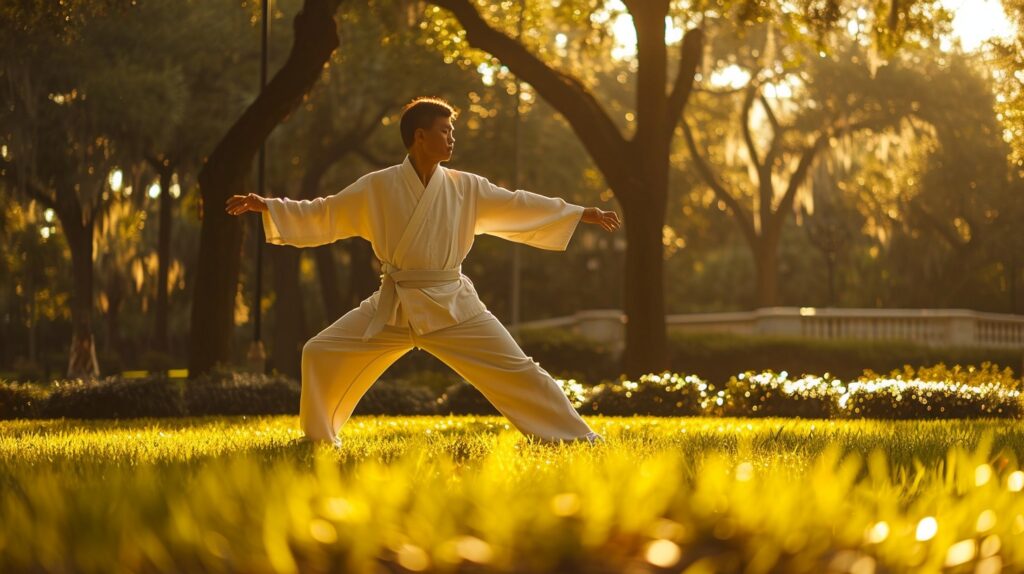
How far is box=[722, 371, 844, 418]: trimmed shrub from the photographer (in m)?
14.7

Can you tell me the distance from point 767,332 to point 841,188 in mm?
15848

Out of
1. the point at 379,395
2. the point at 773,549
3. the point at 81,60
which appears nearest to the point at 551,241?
the point at 773,549

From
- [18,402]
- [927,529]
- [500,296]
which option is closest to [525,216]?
[927,529]

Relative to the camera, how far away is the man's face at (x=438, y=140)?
27.8 ft

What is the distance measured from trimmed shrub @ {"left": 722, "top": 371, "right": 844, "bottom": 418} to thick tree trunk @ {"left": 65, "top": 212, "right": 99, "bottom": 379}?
20.2 meters

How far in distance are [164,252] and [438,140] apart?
2914 cm

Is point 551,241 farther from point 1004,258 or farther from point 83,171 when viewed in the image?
point 1004,258

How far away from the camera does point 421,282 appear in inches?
334

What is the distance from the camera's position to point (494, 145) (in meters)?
37.2

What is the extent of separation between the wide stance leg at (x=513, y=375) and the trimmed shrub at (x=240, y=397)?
755 cm

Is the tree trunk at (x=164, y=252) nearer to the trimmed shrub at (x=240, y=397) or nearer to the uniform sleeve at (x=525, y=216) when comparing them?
the trimmed shrub at (x=240, y=397)

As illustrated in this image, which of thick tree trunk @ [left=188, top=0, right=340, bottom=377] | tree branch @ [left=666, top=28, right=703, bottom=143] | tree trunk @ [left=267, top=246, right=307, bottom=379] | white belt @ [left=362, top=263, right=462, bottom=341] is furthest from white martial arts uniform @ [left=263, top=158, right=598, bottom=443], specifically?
tree trunk @ [left=267, top=246, right=307, bottom=379]

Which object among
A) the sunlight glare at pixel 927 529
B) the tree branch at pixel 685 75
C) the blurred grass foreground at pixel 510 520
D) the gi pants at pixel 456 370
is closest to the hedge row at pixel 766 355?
the tree branch at pixel 685 75

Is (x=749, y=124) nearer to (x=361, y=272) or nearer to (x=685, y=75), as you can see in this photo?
(x=361, y=272)
